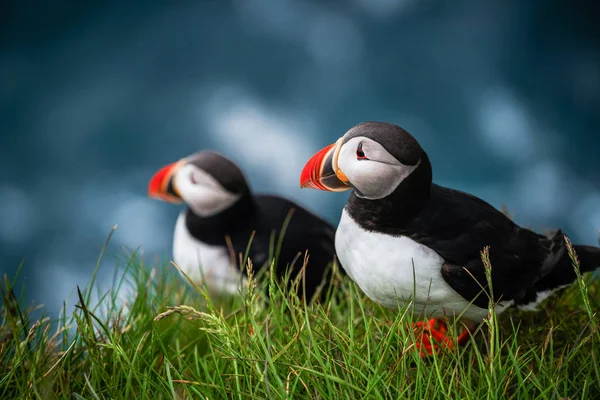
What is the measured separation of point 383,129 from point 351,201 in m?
0.28

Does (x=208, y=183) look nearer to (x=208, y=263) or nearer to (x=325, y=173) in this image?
(x=208, y=263)

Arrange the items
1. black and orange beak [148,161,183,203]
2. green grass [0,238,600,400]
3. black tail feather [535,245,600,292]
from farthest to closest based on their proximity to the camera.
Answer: black and orange beak [148,161,183,203], black tail feather [535,245,600,292], green grass [0,238,600,400]

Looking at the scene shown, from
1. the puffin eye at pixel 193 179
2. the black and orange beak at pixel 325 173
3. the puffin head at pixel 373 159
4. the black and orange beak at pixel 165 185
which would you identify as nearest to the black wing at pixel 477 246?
the puffin head at pixel 373 159

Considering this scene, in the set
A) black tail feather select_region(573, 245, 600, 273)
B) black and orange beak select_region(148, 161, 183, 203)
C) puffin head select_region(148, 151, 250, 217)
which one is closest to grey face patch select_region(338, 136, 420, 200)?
black tail feather select_region(573, 245, 600, 273)

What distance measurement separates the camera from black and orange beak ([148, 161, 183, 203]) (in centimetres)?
294

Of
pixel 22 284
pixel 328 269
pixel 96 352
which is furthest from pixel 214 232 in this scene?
pixel 96 352

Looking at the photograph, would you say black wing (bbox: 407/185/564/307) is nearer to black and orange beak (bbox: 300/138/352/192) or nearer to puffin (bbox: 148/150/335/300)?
black and orange beak (bbox: 300/138/352/192)

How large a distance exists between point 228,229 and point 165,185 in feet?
1.27

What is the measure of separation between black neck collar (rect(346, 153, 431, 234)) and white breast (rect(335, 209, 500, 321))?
31 mm

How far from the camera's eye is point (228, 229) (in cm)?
289

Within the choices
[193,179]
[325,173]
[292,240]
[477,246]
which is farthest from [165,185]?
[477,246]

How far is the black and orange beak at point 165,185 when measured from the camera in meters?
2.94

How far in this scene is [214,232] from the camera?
114 inches

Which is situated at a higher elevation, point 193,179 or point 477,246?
point 477,246
